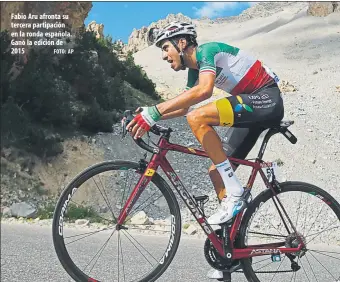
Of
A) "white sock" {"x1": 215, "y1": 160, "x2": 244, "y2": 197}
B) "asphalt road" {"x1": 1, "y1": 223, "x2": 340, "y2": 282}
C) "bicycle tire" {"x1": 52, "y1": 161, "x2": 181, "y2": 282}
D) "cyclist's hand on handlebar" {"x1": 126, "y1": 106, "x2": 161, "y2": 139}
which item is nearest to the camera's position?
"cyclist's hand on handlebar" {"x1": 126, "y1": 106, "x2": 161, "y2": 139}

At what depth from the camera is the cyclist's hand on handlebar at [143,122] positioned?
10.3 feet

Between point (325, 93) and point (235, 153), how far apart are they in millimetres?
16185

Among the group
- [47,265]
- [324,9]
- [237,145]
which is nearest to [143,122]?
[237,145]

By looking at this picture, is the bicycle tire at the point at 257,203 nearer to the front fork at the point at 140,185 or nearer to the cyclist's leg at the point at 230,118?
the cyclist's leg at the point at 230,118

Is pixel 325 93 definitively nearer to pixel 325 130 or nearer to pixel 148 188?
pixel 325 130

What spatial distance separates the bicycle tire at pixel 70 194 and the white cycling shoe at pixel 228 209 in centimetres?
28

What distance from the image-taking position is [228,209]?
3482 mm

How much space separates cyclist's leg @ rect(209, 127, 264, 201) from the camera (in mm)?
3686

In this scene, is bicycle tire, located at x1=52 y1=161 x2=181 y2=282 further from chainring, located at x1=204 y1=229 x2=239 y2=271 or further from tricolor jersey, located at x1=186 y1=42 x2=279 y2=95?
tricolor jersey, located at x1=186 y1=42 x2=279 y2=95

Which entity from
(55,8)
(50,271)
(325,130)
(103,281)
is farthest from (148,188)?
(55,8)

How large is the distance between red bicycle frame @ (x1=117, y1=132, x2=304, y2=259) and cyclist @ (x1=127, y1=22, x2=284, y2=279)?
0.10 meters

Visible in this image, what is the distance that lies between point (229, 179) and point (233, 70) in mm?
781

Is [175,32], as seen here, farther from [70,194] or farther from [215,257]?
[215,257]

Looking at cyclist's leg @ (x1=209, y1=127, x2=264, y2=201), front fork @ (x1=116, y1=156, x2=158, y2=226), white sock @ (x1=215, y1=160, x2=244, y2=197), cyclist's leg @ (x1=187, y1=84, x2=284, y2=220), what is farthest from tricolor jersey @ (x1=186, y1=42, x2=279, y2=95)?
front fork @ (x1=116, y1=156, x2=158, y2=226)
